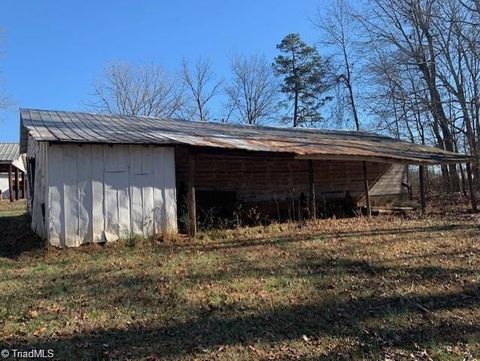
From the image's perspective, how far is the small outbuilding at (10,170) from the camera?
2891 centimetres

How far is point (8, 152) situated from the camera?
30.2m

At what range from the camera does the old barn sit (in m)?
10.4

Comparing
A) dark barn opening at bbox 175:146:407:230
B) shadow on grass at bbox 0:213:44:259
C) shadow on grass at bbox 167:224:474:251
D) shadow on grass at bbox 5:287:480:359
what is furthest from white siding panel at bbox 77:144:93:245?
shadow on grass at bbox 5:287:480:359

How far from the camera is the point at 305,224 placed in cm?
1369

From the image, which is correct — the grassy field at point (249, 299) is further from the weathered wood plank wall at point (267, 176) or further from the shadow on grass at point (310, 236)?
the weathered wood plank wall at point (267, 176)

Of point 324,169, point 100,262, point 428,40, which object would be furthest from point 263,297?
point 428,40

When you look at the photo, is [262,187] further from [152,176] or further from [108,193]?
[108,193]

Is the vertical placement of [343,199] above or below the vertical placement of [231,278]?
above

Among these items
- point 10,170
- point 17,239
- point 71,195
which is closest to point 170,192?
point 71,195

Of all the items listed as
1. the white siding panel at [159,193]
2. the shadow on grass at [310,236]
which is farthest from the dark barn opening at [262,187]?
the shadow on grass at [310,236]

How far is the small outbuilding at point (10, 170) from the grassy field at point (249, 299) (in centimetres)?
1999

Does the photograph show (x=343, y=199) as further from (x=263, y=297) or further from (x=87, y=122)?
(x=263, y=297)

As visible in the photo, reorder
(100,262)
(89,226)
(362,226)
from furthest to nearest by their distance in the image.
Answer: (362,226) < (89,226) < (100,262)

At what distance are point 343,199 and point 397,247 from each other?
8199 mm
